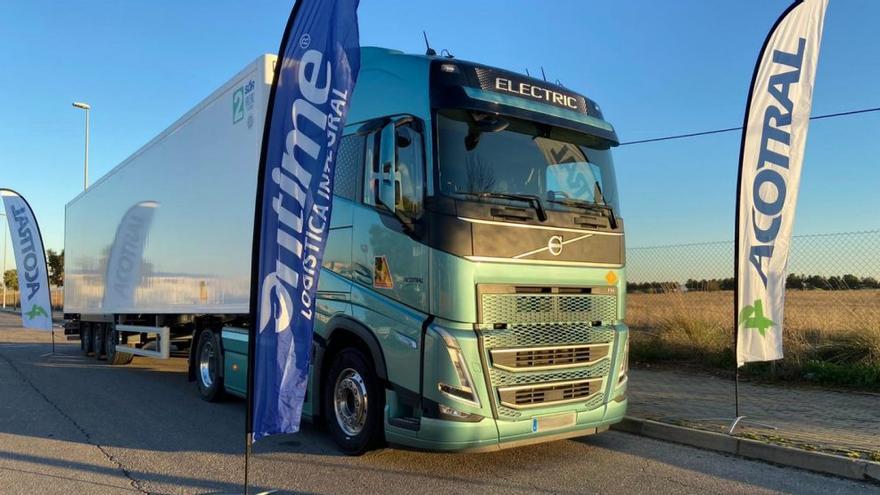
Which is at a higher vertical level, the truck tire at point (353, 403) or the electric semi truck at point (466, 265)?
the electric semi truck at point (466, 265)

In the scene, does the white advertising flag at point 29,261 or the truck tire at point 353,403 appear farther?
the white advertising flag at point 29,261

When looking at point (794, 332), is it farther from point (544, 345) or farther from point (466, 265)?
point (466, 265)

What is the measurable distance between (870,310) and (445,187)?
7.44 metres

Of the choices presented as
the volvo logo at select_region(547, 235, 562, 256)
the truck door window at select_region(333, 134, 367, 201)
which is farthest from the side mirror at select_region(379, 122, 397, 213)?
the volvo logo at select_region(547, 235, 562, 256)

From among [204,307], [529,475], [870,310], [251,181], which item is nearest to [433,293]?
[529,475]

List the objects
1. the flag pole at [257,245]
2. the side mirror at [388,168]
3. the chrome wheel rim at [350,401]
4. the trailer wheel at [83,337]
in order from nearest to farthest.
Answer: the flag pole at [257,245]
the side mirror at [388,168]
the chrome wheel rim at [350,401]
the trailer wheel at [83,337]

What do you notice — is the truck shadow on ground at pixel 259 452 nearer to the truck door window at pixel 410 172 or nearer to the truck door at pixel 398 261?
the truck door at pixel 398 261

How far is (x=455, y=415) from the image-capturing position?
15.4 ft

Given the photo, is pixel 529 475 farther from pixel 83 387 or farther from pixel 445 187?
pixel 83 387

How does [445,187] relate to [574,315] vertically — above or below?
above

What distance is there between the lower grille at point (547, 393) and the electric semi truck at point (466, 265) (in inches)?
0.5

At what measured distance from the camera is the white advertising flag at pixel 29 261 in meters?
15.5

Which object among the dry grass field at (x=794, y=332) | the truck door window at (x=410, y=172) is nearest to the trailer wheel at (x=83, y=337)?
the dry grass field at (x=794, y=332)

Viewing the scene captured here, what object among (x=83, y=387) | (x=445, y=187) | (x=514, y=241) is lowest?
(x=83, y=387)
